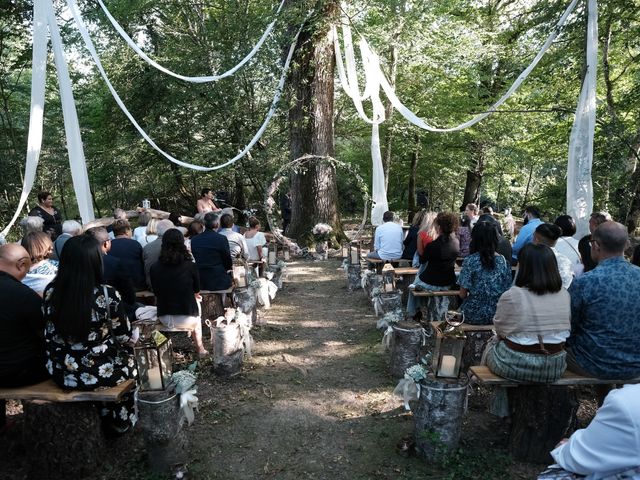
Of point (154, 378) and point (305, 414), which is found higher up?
point (154, 378)

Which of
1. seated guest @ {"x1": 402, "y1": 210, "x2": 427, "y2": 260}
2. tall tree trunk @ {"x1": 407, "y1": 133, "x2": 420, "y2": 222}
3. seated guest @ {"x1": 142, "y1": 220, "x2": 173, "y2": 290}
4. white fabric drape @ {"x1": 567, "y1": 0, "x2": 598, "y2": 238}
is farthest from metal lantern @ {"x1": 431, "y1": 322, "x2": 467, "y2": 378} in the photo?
tall tree trunk @ {"x1": 407, "y1": 133, "x2": 420, "y2": 222}

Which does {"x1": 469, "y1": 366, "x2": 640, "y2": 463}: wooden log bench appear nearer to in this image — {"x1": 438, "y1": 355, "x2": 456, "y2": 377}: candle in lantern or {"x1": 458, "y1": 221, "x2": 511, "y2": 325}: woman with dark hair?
{"x1": 438, "y1": 355, "x2": 456, "y2": 377}: candle in lantern

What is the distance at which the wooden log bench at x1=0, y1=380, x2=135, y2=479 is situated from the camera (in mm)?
2848

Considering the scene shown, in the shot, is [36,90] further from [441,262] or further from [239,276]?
[441,262]

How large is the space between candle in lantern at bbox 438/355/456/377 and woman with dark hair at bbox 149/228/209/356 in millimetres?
2594

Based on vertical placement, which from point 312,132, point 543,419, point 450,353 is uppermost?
point 312,132

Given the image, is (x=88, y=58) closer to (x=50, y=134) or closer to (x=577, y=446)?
(x=50, y=134)

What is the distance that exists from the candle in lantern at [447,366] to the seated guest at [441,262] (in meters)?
2.09

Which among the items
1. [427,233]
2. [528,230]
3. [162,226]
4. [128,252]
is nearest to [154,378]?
[128,252]

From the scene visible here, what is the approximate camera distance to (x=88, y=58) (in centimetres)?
1636

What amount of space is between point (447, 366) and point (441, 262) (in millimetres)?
2198

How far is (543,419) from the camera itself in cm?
306

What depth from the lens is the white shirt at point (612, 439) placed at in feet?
4.71

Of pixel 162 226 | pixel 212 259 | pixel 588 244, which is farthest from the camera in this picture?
pixel 162 226
